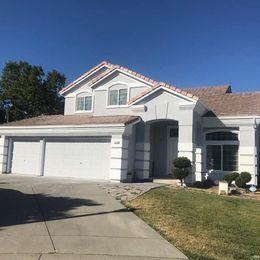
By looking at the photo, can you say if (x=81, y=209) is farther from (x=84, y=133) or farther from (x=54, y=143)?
(x=54, y=143)

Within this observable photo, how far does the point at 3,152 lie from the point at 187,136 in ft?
34.5

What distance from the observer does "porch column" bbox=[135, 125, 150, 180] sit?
2039 centimetres

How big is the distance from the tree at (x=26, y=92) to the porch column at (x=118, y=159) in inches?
1198

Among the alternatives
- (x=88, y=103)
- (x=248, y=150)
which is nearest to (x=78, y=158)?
(x=88, y=103)

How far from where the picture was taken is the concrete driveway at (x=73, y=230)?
23.3ft

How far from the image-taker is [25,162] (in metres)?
21.8

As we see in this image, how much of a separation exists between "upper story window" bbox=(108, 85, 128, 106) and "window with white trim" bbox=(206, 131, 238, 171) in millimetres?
5058

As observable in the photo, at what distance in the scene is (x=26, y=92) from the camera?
47.0m

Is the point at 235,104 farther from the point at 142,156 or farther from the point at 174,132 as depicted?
the point at 142,156

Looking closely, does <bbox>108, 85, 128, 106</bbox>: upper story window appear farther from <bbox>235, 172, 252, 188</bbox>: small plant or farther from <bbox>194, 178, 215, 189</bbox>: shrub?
<bbox>235, 172, 252, 188</bbox>: small plant

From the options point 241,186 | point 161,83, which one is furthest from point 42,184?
point 241,186

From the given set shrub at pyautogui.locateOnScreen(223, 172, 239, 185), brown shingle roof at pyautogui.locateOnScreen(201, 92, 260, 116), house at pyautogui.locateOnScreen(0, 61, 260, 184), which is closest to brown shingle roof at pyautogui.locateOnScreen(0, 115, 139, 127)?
house at pyautogui.locateOnScreen(0, 61, 260, 184)

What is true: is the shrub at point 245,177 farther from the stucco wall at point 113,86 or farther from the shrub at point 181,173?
the stucco wall at point 113,86

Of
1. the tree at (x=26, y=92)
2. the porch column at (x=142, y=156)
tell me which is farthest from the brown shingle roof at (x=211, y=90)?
the tree at (x=26, y=92)
